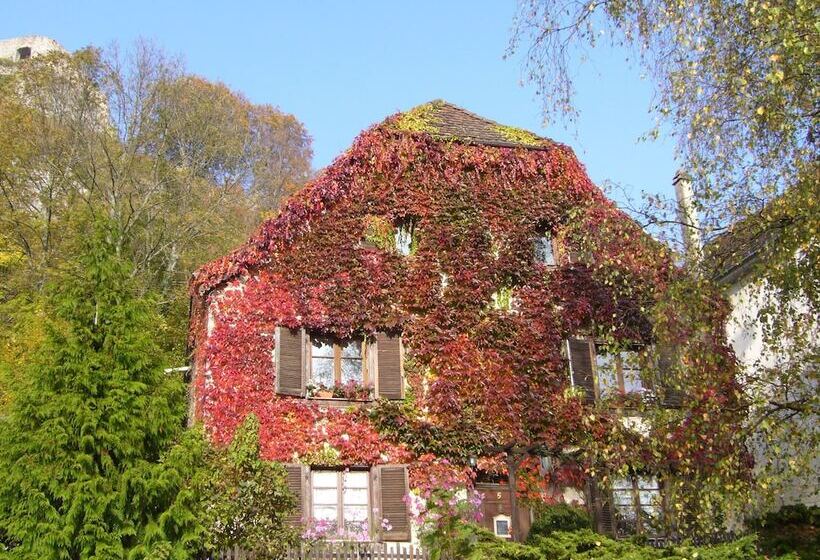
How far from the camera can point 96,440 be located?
11453 millimetres

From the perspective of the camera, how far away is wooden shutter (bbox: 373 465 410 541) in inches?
567

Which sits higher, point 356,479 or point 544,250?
point 544,250

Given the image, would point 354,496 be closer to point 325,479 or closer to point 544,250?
point 325,479

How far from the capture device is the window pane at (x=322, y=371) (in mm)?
15352

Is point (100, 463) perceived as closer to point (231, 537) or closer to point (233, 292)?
point (231, 537)

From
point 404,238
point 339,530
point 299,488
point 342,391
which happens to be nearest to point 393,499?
point 339,530

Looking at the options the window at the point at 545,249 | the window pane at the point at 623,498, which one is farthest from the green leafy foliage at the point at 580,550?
the window at the point at 545,249

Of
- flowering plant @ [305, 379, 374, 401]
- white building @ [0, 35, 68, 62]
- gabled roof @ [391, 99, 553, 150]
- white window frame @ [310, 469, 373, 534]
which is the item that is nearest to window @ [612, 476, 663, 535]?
white window frame @ [310, 469, 373, 534]

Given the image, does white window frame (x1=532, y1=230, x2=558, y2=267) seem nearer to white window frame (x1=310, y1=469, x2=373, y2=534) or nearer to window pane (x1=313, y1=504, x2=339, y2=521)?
white window frame (x1=310, y1=469, x2=373, y2=534)

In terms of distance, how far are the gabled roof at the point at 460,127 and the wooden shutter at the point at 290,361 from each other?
4828 mm

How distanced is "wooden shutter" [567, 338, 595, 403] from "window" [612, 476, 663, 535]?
166cm

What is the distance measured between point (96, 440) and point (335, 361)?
4996 millimetres

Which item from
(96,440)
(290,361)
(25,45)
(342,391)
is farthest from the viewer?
(25,45)

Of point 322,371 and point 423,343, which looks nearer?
point 322,371
